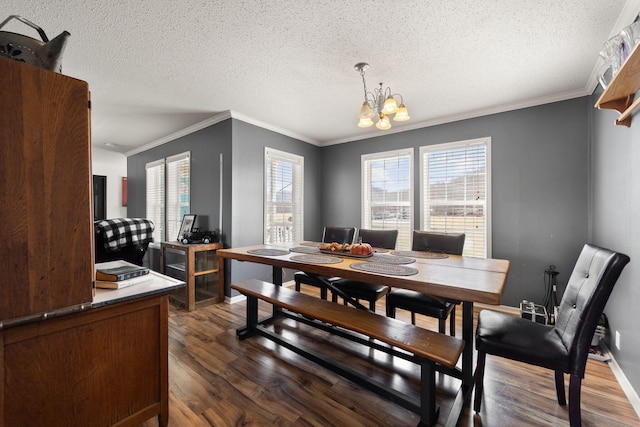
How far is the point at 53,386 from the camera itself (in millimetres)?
1130

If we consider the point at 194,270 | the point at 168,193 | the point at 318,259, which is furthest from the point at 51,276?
the point at 168,193

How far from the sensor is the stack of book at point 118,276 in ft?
4.56

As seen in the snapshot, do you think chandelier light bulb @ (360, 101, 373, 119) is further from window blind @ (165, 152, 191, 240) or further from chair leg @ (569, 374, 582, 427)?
window blind @ (165, 152, 191, 240)

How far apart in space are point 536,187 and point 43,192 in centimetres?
407

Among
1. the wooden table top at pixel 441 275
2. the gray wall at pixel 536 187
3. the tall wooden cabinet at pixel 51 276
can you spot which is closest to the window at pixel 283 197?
the wooden table top at pixel 441 275

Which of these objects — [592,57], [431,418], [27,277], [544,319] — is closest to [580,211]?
[544,319]

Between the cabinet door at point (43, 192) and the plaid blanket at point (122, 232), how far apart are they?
6.48 ft

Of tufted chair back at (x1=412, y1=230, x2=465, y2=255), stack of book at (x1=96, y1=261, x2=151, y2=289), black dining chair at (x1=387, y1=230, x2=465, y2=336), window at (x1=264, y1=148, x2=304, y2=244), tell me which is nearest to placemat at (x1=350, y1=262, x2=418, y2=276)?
black dining chair at (x1=387, y1=230, x2=465, y2=336)

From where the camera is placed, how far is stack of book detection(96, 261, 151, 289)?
1390 millimetres

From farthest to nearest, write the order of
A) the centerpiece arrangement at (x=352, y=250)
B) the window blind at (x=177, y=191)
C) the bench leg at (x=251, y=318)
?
the window blind at (x=177, y=191)
the bench leg at (x=251, y=318)
the centerpiece arrangement at (x=352, y=250)

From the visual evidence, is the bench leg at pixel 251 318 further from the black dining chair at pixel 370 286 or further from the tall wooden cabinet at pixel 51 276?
the tall wooden cabinet at pixel 51 276

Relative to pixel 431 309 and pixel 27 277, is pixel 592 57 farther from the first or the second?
pixel 27 277

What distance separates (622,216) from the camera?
1944mm

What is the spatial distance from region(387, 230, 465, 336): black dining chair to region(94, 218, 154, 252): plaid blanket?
2.73 metres
